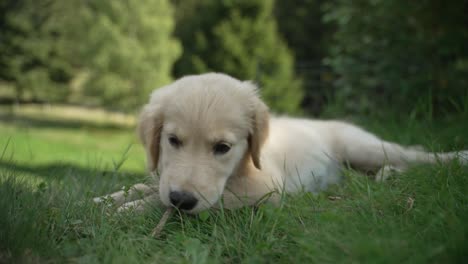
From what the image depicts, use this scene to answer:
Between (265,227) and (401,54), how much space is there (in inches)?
222

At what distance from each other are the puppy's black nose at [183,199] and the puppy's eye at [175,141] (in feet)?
1.56

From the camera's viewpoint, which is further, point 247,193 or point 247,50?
point 247,50

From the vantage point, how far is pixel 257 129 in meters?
3.44

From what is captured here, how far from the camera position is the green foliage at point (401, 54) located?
6758 mm

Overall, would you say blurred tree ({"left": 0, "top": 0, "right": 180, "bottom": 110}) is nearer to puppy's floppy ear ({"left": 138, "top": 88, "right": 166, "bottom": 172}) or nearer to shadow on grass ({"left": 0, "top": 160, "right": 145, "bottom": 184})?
shadow on grass ({"left": 0, "top": 160, "right": 145, "bottom": 184})

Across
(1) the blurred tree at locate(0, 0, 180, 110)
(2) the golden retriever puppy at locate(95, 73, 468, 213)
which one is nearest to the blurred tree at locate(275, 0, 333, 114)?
(1) the blurred tree at locate(0, 0, 180, 110)

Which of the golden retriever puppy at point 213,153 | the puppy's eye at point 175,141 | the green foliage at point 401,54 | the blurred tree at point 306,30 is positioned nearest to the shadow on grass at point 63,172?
the golden retriever puppy at point 213,153

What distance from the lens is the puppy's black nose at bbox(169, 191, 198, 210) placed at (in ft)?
8.87

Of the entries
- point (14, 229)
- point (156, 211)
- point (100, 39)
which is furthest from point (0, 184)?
point (100, 39)

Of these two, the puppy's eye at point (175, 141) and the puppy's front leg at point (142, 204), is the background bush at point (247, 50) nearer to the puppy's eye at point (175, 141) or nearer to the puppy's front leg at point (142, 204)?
the puppy's eye at point (175, 141)

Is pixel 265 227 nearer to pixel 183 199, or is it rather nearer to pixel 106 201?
pixel 183 199

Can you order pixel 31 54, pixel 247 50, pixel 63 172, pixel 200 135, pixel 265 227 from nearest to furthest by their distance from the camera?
pixel 265 227, pixel 200 135, pixel 63 172, pixel 247 50, pixel 31 54

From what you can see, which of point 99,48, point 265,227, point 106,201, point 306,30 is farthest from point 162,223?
point 306,30

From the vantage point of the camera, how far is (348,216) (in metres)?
2.49
